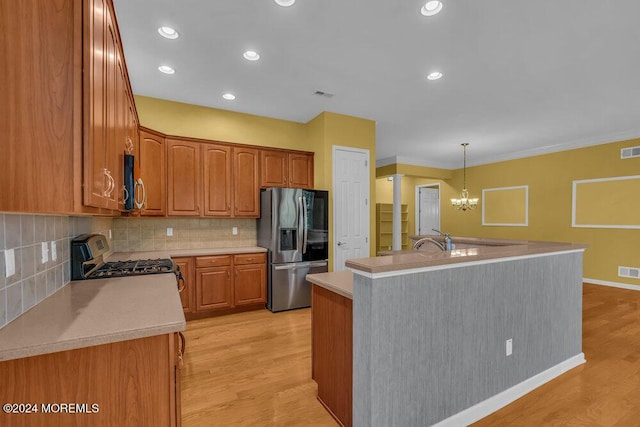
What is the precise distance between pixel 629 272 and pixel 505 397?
529 cm

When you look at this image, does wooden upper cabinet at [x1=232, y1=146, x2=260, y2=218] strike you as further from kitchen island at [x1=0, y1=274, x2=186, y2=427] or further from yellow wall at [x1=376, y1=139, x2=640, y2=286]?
yellow wall at [x1=376, y1=139, x2=640, y2=286]

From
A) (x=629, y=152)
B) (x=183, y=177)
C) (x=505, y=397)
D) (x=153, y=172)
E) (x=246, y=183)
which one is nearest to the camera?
(x=505, y=397)

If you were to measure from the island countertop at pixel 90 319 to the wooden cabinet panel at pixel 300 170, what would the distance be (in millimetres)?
2899

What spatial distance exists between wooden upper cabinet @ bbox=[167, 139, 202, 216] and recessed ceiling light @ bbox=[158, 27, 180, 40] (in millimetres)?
1474

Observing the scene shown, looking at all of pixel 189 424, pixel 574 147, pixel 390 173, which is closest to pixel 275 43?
pixel 189 424

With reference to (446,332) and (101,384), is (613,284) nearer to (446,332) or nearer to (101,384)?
(446,332)

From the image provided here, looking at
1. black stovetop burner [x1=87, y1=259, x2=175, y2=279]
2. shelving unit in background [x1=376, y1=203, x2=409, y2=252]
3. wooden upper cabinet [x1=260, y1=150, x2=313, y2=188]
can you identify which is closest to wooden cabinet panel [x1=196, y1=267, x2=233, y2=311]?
black stovetop burner [x1=87, y1=259, x2=175, y2=279]

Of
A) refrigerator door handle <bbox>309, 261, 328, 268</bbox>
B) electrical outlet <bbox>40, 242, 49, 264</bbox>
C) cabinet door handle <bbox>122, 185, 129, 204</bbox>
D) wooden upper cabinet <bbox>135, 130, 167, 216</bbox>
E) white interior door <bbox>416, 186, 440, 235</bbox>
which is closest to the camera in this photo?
electrical outlet <bbox>40, 242, 49, 264</bbox>

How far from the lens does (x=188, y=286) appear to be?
359 cm

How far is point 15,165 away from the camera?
0.96 metres

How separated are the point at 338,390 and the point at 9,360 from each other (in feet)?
5.18

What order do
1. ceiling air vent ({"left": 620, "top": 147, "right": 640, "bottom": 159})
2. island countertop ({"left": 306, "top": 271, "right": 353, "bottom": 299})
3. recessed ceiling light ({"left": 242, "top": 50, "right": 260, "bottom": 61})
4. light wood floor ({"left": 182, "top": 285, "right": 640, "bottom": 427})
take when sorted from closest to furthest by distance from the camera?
island countertop ({"left": 306, "top": 271, "right": 353, "bottom": 299})
light wood floor ({"left": 182, "top": 285, "right": 640, "bottom": 427})
recessed ceiling light ({"left": 242, "top": 50, "right": 260, "bottom": 61})
ceiling air vent ({"left": 620, "top": 147, "right": 640, "bottom": 159})

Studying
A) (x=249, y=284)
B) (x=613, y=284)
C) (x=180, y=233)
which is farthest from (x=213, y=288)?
(x=613, y=284)

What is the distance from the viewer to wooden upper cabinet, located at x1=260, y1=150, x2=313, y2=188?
425 cm
